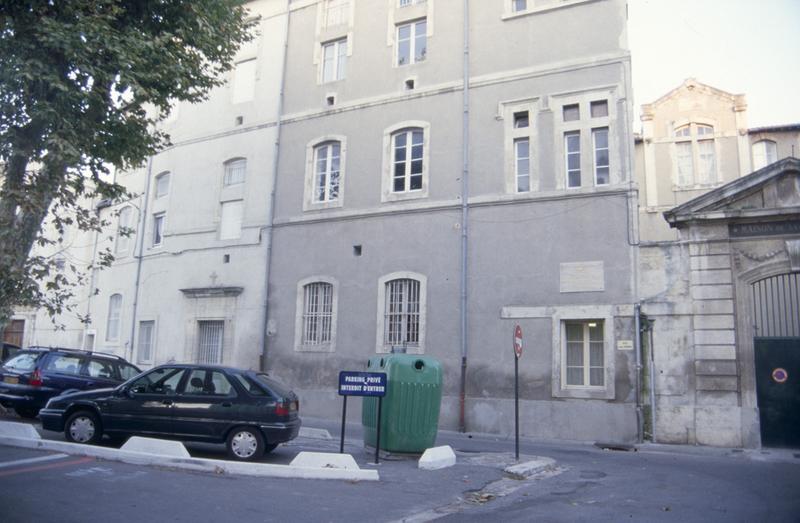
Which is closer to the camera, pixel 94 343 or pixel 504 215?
pixel 504 215

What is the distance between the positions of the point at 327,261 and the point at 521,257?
19.6ft

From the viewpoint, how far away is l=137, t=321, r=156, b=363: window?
24.2 meters

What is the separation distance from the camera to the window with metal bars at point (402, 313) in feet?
61.0

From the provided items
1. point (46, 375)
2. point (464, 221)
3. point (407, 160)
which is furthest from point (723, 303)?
point (46, 375)

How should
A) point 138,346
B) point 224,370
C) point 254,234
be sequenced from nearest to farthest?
point 224,370, point 254,234, point 138,346

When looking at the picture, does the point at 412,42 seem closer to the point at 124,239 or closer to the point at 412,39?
the point at 412,39

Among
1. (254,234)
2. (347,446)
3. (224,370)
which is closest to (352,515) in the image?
(224,370)

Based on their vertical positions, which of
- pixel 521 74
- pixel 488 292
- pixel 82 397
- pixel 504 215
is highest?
pixel 521 74

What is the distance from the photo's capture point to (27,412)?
14445 millimetres

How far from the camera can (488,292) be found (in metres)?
17.6

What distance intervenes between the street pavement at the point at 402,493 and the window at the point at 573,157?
766 cm

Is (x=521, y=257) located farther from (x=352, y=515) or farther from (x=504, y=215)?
(x=352, y=515)

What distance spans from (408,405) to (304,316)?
9.62 m

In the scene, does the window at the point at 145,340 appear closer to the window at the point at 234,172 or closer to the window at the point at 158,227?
the window at the point at 158,227
